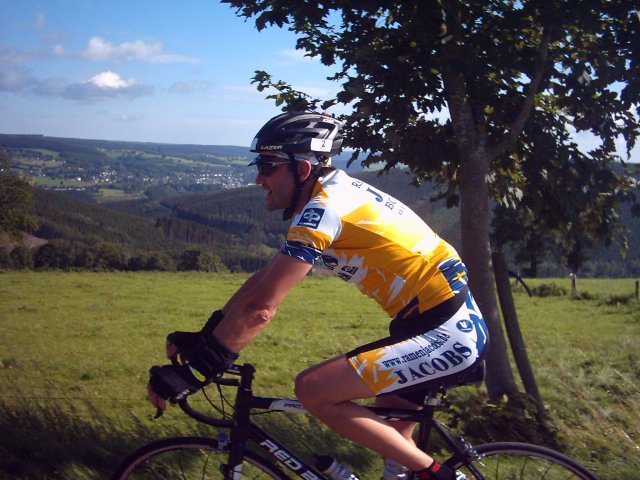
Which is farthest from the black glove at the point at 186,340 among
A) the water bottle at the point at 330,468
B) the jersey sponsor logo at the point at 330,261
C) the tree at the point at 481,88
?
the tree at the point at 481,88

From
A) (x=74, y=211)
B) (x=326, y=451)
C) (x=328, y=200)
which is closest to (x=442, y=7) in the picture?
(x=328, y=200)

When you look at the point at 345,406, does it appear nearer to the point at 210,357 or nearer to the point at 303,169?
the point at 210,357

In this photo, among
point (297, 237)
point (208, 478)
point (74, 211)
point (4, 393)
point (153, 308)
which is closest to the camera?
point (297, 237)

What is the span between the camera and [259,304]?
2.56m

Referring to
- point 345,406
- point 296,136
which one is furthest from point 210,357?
point 296,136

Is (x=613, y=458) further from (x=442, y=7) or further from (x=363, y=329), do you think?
(x=363, y=329)

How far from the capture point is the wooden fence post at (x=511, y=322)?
6.06m

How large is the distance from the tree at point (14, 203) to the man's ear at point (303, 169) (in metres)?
26.3

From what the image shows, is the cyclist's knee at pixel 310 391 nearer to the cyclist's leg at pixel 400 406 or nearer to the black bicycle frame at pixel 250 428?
the black bicycle frame at pixel 250 428

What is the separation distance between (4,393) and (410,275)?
3156 mm

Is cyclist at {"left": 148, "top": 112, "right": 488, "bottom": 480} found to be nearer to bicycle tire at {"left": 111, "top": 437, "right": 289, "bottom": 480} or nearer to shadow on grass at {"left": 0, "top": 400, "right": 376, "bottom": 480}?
bicycle tire at {"left": 111, "top": 437, "right": 289, "bottom": 480}

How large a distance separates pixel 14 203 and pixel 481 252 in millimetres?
31888

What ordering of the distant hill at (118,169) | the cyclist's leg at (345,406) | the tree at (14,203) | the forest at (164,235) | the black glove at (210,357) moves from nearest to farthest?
the black glove at (210,357) < the cyclist's leg at (345,406) < the tree at (14,203) < the forest at (164,235) < the distant hill at (118,169)

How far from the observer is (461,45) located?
15.9 ft
